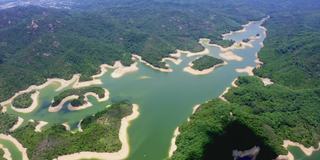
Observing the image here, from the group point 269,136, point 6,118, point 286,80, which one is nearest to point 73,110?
point 6,118

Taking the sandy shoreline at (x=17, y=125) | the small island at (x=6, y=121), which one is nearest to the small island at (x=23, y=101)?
the small island at (x=6, y=121)

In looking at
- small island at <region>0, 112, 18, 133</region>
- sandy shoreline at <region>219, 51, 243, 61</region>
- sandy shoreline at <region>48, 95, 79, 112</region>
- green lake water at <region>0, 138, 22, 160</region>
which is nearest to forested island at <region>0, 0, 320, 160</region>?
small island at <region>0, 112, 18, 133</region>

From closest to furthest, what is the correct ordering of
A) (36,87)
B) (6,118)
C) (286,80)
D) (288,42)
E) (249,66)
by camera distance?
(6,118) → (286,80) → (36,87) → (249,66) → (288,42)

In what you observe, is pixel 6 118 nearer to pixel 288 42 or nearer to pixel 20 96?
pixel 20 96

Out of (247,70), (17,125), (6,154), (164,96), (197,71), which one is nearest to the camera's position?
(6,154)

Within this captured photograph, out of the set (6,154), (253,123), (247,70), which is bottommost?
(247,70)

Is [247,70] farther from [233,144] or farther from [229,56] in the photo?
[233,144]

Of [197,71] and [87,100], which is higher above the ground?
[87,100]

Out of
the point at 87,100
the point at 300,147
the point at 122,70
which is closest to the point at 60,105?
the point at 87,100
